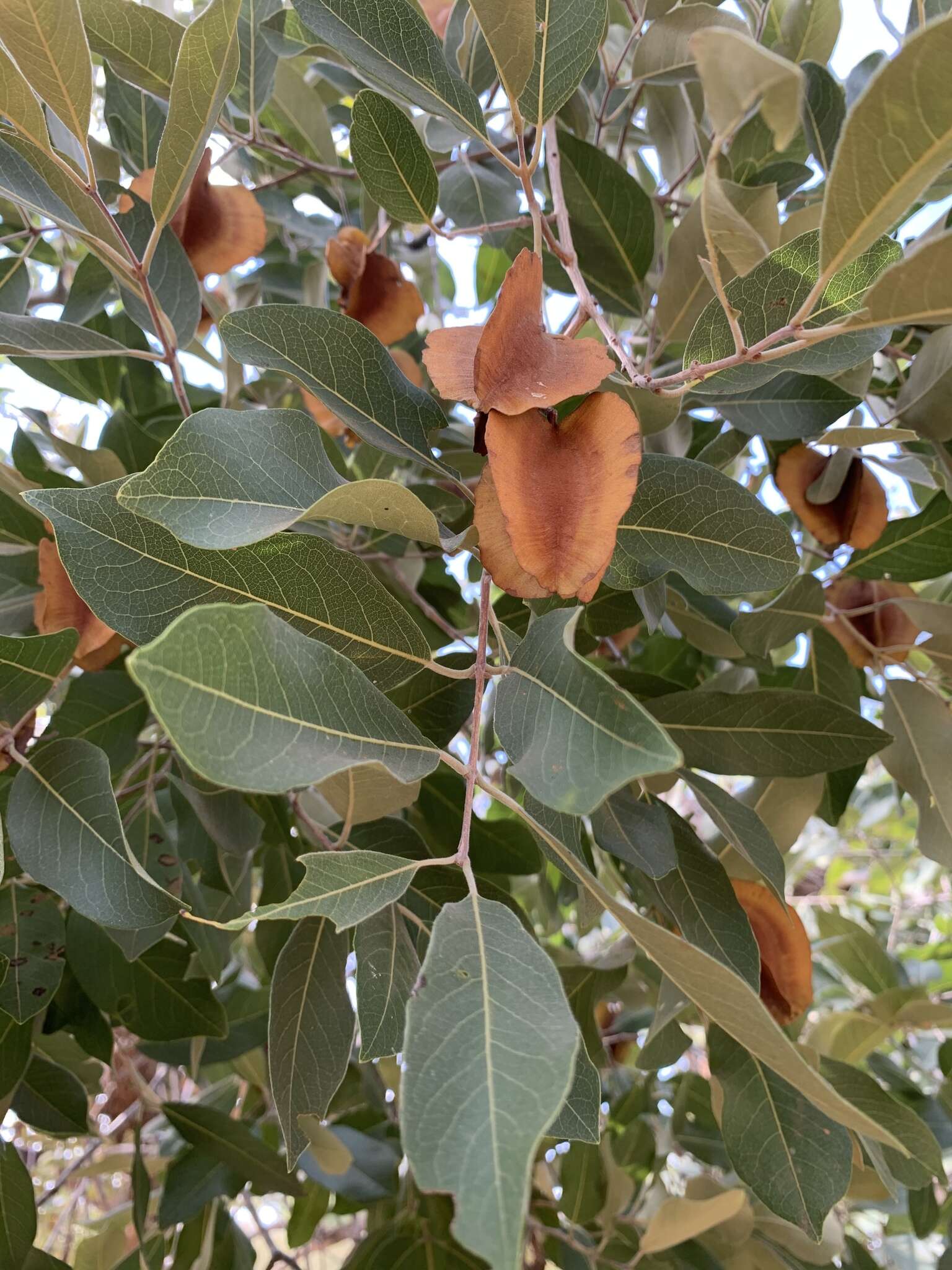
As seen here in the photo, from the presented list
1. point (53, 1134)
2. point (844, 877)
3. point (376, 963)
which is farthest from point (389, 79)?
point (844, 877)

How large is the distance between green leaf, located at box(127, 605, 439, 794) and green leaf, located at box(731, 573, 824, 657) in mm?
395

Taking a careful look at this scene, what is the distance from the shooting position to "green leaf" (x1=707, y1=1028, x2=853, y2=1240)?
670 mm

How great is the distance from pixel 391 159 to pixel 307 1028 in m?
0.60

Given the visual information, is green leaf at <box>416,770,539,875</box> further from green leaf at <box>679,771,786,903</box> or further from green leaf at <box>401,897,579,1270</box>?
green leaf at <box>401,897,579,1270</box>

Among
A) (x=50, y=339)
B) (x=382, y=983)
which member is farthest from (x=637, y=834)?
(x=50, y=339)

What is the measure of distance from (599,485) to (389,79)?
1.12 feet

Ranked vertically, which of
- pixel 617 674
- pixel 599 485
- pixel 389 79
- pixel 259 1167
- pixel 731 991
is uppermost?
pixel 389 79

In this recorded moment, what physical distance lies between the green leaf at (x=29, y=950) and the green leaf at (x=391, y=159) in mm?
594

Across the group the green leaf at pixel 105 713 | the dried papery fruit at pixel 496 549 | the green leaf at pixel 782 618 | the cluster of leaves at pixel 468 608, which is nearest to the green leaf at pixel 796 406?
the cluster of leaves at pixel 468 608

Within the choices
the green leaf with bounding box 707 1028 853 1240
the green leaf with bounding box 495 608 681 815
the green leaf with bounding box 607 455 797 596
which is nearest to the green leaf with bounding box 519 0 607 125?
the green leaf with bounding box 607 455 797 596

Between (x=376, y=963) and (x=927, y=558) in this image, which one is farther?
(x=927, y=558)

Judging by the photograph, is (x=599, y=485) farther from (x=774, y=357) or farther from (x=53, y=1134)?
(x=53, y=1134)

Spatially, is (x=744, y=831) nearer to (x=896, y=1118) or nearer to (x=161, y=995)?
(x=896, y=1118)

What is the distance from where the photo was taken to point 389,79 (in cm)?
63
